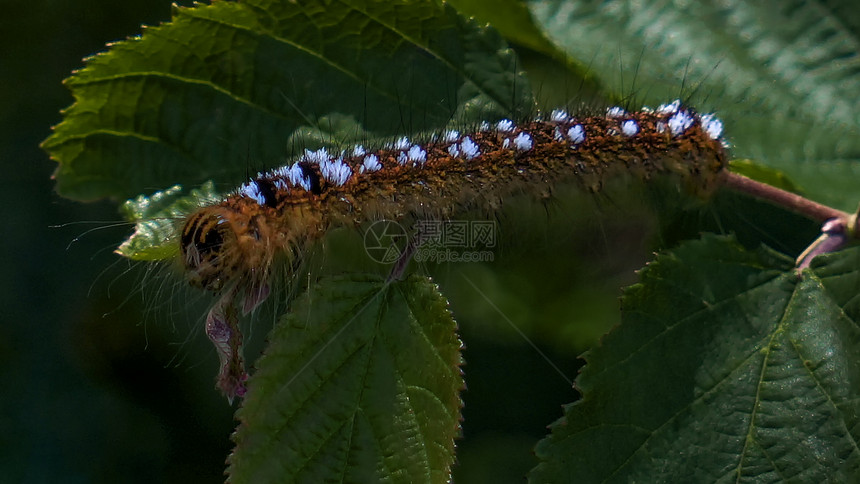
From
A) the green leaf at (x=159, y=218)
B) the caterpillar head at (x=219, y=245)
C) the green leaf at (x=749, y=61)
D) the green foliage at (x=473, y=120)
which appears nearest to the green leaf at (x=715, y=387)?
the green foliage at (x=473, y=120)

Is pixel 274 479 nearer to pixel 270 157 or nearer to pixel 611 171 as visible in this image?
pixel 270 157

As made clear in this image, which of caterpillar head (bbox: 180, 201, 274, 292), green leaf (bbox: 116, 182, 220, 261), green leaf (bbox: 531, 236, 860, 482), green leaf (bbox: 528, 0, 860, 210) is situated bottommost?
green leaf (bbox: 531, 236, 860, 482)

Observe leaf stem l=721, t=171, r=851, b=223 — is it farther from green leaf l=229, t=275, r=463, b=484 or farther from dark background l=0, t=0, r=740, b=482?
green leaf l=229, t=275, r=463, b=484

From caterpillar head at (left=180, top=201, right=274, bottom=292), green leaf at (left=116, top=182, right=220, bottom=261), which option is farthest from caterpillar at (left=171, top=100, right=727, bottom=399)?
green leaf at (left=116, top=182, right=220, bottom=261)

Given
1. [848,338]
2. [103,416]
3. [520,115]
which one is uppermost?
[520,115]

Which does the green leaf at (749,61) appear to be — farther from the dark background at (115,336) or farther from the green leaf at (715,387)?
the dark background at (115,336)

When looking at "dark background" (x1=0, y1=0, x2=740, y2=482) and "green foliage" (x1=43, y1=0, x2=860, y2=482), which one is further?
"dark background" (x1=0, y1=0, x2=740, y2=482)

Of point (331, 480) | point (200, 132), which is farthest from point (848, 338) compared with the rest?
point (200, 132)
